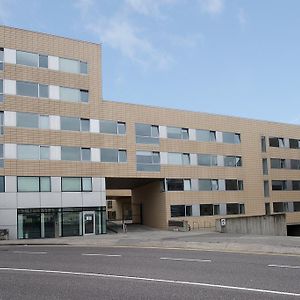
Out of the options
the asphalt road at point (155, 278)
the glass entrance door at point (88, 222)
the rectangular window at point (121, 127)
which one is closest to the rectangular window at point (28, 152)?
the glass entrance door at point (88, 222)

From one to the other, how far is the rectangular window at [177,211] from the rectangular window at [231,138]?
9.34 m

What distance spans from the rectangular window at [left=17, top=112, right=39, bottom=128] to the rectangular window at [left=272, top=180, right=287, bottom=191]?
29489 millimetres

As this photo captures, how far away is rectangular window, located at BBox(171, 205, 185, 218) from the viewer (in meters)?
45.9

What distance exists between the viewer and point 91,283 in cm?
1062

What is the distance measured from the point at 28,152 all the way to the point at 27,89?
5.20 meters

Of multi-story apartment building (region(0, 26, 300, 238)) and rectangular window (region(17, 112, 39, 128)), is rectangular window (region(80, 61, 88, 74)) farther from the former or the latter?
rectangular window (region(17, 112, 39, 128))

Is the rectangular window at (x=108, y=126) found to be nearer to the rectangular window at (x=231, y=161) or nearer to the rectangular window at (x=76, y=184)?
the rectangular window at (x=76, y=184)

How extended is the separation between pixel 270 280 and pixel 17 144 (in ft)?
101

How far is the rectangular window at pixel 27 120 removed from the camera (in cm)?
3859

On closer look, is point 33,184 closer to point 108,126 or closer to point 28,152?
point 28,152

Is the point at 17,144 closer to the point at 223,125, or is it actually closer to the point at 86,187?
the point at 86,187

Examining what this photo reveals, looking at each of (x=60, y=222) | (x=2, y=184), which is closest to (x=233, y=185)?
(x=60, y=222)

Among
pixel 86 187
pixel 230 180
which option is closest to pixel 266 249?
pixel 86 187

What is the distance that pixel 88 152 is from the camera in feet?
135
